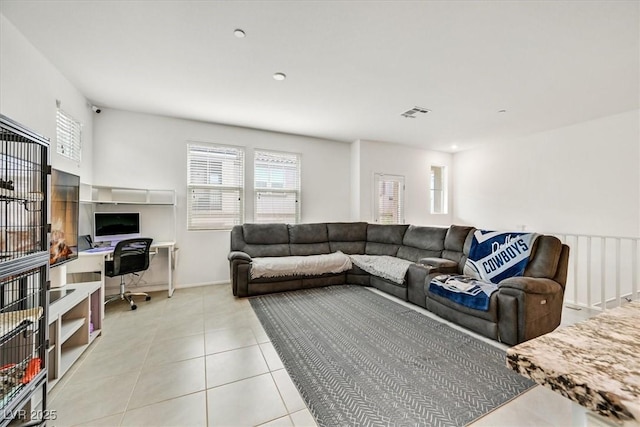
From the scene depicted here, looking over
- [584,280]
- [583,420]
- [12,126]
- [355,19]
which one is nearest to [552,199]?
[584,280]

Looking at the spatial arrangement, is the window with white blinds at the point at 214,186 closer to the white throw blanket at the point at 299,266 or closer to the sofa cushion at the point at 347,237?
the white throw blanket at the point at 299,266

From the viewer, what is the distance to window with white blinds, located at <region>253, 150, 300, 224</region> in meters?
4.68

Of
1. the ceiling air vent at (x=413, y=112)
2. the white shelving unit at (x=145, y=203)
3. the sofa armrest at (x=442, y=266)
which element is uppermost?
the ceiling air vent at (x=413, y=112)

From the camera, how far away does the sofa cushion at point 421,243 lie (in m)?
3.77

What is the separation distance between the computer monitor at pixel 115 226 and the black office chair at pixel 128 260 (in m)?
0.45

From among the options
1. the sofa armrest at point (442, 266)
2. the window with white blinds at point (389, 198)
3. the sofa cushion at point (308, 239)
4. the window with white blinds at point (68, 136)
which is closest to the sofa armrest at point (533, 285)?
the sofa armrest at point (442, 266)

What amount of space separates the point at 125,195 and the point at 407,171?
5334 mm

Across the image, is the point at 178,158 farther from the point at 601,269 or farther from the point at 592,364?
the point at 601,269

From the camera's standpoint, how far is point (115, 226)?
3.47m

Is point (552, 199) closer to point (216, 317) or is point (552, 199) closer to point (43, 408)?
point (216, 317)

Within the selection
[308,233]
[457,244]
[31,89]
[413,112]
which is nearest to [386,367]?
[457,244]

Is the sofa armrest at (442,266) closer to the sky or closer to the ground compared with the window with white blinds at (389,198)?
closer to the ground

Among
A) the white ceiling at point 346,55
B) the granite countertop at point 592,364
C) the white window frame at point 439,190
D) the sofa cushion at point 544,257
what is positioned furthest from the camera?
the white window frame at point 439,190

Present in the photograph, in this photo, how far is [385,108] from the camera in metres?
3.71
